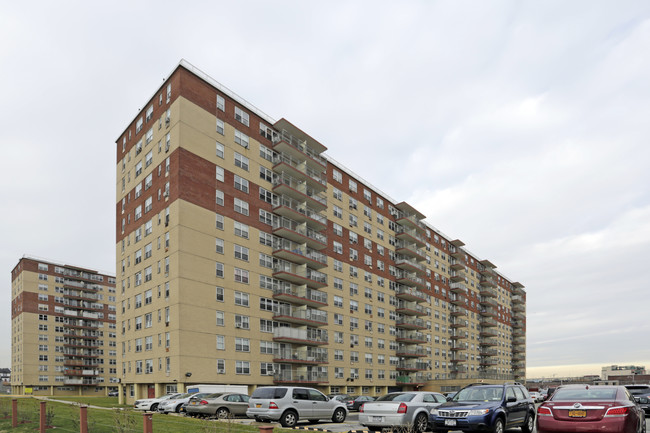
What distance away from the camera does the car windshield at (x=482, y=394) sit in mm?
16547

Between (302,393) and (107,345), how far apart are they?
111 meters

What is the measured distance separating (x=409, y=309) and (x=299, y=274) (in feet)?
93.6

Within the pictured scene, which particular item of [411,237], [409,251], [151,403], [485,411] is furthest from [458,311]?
[485,411]

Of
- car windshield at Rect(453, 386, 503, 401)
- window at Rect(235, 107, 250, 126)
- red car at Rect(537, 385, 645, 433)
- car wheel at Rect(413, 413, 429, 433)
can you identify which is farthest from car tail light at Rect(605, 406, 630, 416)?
window at Rect(235, 107, 250, 126)

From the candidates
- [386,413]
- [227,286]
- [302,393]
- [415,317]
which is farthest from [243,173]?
[415,317]

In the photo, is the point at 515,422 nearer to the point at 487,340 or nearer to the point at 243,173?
the point at 243,173

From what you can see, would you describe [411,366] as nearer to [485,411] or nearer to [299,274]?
[299,274]

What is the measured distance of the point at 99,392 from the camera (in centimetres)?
11588

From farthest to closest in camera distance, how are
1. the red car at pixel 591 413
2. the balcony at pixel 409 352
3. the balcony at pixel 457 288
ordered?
the balcony at pixel 457 288
the balcony at pixel 409 352
the red car at pixel 591 413

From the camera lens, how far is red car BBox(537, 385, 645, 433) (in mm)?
12266

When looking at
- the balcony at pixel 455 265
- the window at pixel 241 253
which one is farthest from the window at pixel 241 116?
the balcony at pixel 455 265

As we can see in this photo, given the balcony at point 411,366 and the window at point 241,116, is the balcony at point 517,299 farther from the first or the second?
the window at point 241,116

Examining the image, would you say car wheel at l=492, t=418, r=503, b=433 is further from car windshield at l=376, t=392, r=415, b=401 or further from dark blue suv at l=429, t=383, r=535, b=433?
car windshield at l=376, t=392, r=415, b=401

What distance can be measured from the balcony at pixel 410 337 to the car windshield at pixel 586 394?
6323 cm
